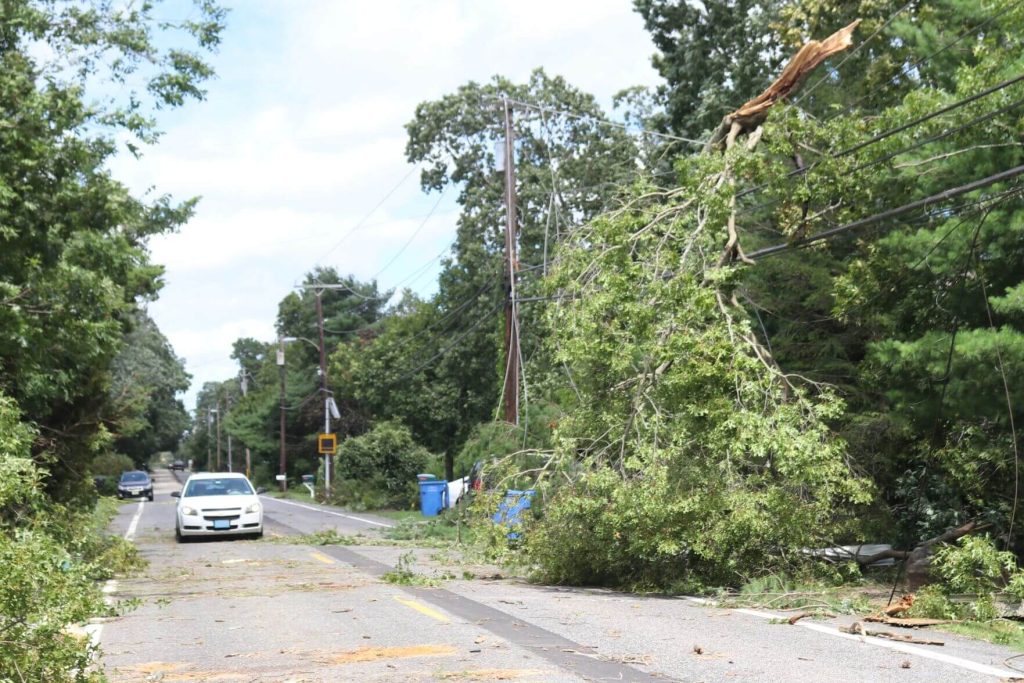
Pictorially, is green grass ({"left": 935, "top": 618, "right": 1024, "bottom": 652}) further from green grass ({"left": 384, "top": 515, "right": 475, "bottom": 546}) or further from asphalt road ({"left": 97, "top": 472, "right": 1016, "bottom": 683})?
green grass ({"left": 384, "top": 515, "right": 475, "bottom": 546})

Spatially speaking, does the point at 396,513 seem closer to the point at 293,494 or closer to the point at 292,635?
the point at 293,494

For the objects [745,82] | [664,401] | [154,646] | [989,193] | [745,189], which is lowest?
[154,646]

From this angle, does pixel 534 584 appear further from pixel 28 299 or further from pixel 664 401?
pixel 28 299

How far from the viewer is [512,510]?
1414cm

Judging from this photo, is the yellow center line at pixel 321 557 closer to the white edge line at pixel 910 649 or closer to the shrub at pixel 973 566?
the white edge line at pixel 910 649

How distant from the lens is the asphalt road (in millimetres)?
7395

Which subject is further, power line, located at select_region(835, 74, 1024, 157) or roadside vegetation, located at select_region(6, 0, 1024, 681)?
roadside vegetation, located at select_region(6, 0, 1024, 681)

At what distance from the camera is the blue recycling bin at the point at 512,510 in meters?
14.0

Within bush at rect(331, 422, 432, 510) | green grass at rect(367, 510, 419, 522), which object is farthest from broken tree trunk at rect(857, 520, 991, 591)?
bush at rect(331, 422, 432, 510)

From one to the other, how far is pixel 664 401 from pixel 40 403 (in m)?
9.06

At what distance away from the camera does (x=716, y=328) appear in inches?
498

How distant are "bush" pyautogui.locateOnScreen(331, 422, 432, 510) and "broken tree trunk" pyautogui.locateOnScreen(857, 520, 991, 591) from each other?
91.9 ft

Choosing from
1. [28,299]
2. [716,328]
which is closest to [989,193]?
[716,328]

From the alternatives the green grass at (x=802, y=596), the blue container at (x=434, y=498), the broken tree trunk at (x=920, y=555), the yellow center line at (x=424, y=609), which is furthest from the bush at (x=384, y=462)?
the green grass at (x=802, y=596)
